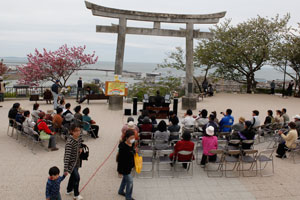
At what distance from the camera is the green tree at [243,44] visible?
22531 millimetres

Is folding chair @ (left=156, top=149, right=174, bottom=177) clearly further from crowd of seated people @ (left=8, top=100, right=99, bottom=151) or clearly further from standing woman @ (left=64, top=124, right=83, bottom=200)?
crowd of seated people @ (left=8, top=100, right=99, bottom=151)

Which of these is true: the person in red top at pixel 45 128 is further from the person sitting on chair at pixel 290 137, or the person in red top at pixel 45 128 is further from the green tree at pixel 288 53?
the green tree at pixel 288 53

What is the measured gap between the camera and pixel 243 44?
22297mm

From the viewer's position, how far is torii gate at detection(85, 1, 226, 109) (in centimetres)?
1523

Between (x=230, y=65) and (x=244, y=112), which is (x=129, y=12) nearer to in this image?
(x=244, y=112)

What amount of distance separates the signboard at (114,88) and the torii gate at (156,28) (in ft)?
2.13

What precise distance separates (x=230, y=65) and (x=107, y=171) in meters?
20.0

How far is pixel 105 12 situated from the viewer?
49.2 feet

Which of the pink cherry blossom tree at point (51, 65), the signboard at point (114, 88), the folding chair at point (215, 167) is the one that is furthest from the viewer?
the pink cherry blossom tree at point (51, 65)

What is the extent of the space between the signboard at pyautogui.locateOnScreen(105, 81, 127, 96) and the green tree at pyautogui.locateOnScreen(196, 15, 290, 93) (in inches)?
422

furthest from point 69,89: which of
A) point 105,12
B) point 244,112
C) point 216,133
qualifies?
point 216,133

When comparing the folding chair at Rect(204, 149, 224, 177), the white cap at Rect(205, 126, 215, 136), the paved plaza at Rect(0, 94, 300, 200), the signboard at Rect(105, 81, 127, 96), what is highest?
the signboard at Rect(105, 81, 127, 96)

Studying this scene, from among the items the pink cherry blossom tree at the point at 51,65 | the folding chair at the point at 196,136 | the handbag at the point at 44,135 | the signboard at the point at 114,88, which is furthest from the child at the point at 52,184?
the pink cherry blossom tree at the point at 51,65

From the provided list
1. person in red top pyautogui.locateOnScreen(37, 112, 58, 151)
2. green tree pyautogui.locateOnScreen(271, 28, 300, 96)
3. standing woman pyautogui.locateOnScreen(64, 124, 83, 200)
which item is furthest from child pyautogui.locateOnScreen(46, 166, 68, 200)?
green tree pyautogui.locateOnScreen(271, 28, 300, 96)
